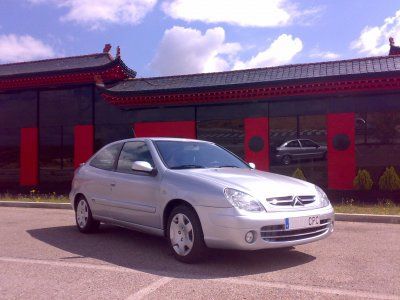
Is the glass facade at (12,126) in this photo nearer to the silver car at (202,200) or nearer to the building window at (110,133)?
the building window at (110,133)

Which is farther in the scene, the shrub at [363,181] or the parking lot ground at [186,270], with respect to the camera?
the shrub at [363,181]

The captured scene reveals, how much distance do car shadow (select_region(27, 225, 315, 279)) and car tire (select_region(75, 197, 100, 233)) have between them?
113mm

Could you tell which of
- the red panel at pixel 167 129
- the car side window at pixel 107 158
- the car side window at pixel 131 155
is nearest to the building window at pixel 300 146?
the red panel at pixel 167 129

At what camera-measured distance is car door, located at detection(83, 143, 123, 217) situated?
22.0ft

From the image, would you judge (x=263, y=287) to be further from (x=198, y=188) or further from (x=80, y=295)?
(x=80, y=295)

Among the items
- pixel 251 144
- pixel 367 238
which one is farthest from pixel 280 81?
pixel 367 238

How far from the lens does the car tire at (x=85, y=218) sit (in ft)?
23.8

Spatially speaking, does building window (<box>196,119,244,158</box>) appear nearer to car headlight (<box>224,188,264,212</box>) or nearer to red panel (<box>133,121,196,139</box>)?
red panel (<box>133,121,196,139</box>)

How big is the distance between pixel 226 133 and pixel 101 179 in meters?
7.39

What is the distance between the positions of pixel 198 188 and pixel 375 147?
8413 mm

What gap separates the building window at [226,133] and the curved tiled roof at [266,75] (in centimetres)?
118

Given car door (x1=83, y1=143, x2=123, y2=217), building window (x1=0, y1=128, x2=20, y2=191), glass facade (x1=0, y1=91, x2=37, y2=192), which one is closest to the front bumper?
car door (x1=83, y1=143, x2=123, y2=217)

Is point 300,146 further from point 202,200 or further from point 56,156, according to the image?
point 56,156

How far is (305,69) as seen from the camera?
13102 mm
